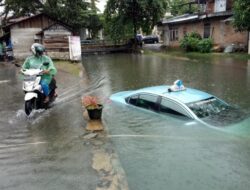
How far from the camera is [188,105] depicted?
25.4 feet

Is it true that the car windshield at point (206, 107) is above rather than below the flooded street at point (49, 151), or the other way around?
above

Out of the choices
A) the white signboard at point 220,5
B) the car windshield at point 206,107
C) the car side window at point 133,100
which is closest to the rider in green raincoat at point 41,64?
the car side window at point 133,100

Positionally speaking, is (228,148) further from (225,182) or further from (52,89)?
(52,89)

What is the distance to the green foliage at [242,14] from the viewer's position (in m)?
24.2

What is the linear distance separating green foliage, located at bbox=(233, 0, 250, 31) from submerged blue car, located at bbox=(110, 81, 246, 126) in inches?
716

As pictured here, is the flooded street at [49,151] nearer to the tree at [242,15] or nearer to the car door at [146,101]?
the car door at [146,101]

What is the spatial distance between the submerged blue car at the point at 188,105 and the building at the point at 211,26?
23910 mm

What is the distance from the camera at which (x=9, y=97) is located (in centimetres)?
1282

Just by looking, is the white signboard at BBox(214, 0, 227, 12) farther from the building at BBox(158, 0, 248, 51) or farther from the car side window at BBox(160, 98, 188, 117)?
the car side window at BBox(160, 98, 188, 117)

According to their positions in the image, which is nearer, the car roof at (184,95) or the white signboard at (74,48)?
the car roof at (184,95)

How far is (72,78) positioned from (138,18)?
24.7 metres

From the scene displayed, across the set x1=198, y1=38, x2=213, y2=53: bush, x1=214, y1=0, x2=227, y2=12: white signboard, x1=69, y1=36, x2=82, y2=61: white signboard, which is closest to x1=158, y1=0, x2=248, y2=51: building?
x1=214, y1=0, x2=227, y2=12: white signboard

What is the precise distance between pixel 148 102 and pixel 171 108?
90cm

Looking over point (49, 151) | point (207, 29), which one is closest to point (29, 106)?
point (49, 151)
